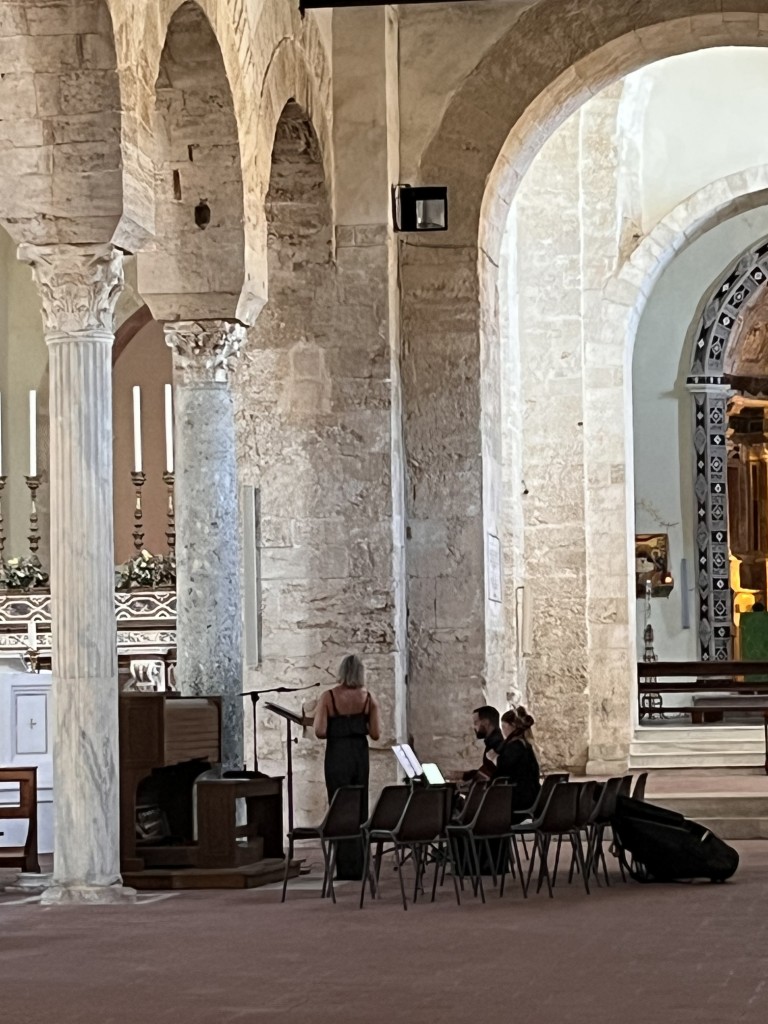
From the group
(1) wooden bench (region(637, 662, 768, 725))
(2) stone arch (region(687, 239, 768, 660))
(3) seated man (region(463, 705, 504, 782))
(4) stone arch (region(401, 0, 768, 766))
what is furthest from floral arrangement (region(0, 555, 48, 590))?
(2) stone arch (region(687, 239, 768, 660))

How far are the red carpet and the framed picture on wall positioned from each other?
12.1 meters

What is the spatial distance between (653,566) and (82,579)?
13.4 meters

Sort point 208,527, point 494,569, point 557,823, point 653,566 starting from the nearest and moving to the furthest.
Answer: point 557,823, point 208,527, point 494,569, point 653,566

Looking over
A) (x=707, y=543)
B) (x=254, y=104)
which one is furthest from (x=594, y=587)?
(x=254, y=104)

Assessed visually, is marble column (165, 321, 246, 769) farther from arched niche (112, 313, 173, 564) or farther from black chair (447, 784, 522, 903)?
arched niche (112, 313, 173, 564)

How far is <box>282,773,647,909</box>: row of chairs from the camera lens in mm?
9000

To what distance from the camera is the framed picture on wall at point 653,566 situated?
2159cm

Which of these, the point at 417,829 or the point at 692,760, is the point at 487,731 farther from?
the point at 692,760

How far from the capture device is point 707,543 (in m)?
21.8

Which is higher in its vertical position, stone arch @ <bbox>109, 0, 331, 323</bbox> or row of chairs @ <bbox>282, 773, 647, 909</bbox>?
stone arch @ <bbox>109, 0, 331, 323</bbox>

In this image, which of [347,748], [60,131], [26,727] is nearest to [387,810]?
[347,748]

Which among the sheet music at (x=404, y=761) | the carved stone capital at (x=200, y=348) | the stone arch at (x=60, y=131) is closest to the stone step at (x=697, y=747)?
the sheet music at (x=404, y=761)

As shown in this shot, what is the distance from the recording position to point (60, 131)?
9.14 m

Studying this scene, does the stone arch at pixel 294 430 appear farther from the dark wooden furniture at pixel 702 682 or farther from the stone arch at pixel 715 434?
the stone arch at pixel 715 434
